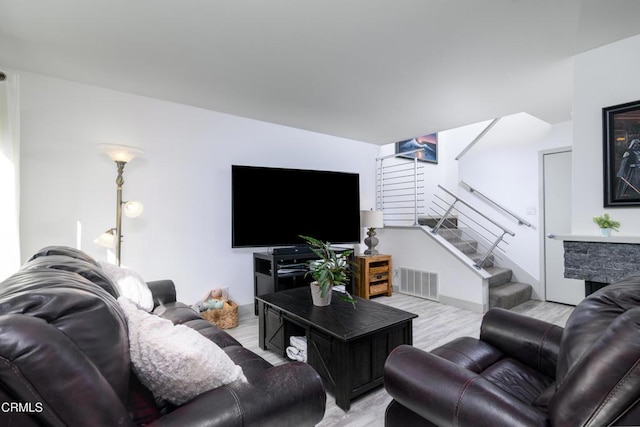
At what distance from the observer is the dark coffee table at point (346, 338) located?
180 cm

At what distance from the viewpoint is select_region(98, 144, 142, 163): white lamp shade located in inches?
96.9

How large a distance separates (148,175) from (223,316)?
164 centimetres

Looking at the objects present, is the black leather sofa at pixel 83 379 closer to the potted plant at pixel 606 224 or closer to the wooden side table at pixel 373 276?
the potted plant at pixel 606 224

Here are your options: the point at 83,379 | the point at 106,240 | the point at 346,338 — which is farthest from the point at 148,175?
the point at 83,379

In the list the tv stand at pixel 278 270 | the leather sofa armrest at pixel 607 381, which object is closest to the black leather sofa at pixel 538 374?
the leather sofa armrest at pixel 607 381

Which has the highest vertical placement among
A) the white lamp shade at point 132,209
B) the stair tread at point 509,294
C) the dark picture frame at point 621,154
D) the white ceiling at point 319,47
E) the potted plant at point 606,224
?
the white ceiling at point 319,47

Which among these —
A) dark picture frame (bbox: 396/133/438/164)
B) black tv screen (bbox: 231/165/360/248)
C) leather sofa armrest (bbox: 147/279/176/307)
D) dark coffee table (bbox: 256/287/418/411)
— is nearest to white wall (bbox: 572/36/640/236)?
dark coffee table (bbox: 256/287/418/411)

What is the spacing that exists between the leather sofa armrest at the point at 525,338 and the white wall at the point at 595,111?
137cm

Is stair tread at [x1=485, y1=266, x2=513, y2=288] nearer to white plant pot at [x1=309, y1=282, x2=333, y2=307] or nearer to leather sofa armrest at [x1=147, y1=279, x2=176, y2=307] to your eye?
white plant pot at [x1=309, y1=282, x2=333, y2=307]

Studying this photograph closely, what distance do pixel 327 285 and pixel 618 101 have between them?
8.49ft

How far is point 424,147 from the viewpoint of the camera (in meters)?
5.59

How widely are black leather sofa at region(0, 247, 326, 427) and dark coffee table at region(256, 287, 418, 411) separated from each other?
77cm

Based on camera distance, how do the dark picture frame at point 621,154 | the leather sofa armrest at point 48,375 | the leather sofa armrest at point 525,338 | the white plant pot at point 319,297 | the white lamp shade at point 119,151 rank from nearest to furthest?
the leather sofa armrest at point 48,375, the leather sofa armrest at point 525,338, the dark picture frame at point 621,154, the white plant pot at point 319,297, the white lamp shade at point 119,151

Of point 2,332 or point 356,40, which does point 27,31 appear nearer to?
point 356,40
